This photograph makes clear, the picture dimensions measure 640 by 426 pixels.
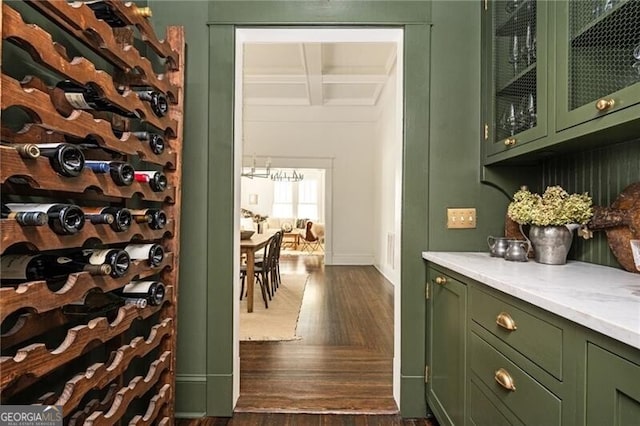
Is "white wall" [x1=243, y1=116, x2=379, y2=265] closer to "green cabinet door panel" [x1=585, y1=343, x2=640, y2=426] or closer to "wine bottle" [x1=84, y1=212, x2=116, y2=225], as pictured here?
"wine bottle" [x1=84, y1=212, x2=116, y2=225]

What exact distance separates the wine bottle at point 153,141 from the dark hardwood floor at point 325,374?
1.52 metres

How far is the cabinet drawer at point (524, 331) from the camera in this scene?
3.39ft

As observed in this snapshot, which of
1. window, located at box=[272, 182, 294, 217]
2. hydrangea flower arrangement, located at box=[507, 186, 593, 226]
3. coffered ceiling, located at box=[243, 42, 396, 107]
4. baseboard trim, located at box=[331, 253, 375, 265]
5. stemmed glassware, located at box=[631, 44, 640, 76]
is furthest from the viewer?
window, located at box=[272, 182, 294, 217]

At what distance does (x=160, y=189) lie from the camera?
1683mm

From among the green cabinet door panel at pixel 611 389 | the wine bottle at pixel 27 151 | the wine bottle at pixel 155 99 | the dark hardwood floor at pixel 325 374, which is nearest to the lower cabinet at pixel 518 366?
the green cabinet door panel at pixel 611 389

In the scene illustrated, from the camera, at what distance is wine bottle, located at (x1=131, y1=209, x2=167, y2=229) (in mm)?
1560

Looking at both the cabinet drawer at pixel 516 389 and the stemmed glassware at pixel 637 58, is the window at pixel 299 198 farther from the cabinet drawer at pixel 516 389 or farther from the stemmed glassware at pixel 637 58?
the stemmed glassware at pixel 637 58

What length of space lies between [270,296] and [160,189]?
3.54 meters

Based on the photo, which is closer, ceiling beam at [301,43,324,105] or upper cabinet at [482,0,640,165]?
upper cabinet at [482,0,640,165]

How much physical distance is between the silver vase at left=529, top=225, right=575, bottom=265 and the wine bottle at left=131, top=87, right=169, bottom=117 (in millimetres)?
1781

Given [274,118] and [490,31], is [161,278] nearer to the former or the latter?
[490,31]

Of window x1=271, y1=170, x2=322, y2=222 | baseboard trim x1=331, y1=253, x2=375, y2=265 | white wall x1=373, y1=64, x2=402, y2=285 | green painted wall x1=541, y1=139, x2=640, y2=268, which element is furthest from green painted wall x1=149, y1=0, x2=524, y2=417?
window x1=271, y1=170, x2=322, y2=222

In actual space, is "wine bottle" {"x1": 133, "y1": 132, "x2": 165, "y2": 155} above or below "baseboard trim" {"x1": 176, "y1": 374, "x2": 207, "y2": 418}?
above

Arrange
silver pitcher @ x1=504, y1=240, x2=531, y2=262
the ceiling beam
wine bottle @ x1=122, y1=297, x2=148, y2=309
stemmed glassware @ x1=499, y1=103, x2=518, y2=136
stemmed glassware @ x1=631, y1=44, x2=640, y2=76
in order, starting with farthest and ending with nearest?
the ceiling beam, stemmed glassware @ x1=499, y1=103, x2=518, y2=136, silver pitcher @ x1=504, y1=240, x2=531, y2=262, wine bottle @ x1=122, y1=297, x2=148, y2=309, stemmed glassware @ x1=631, y1=44, x2=640, y2=76
